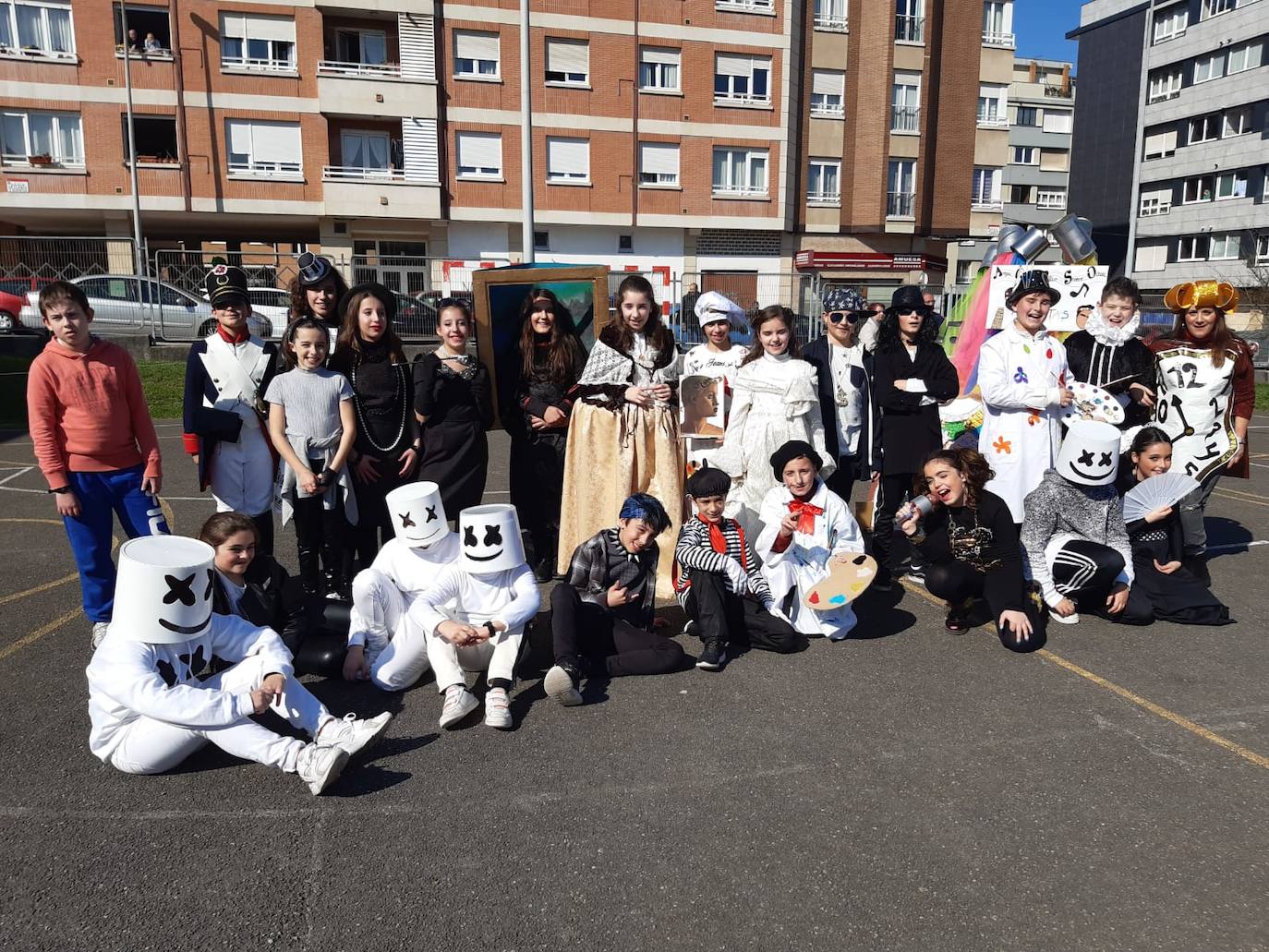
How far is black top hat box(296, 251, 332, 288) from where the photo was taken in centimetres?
577

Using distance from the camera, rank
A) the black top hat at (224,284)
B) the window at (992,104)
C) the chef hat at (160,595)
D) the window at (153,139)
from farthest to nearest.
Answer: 1. the window at (992,104)
2. the window at (153,139)
3. the black top hat at (224,284)
4. the chef hat at (160,595)

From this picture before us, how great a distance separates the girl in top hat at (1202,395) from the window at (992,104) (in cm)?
3361

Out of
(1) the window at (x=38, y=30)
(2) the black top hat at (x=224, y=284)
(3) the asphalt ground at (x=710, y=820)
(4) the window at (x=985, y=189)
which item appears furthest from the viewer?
(4) the window at (x=985, y=189)

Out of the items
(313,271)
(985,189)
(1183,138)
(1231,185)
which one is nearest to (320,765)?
(313,271)

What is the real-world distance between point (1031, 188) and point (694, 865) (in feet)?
201

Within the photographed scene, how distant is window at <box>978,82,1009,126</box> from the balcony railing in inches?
902

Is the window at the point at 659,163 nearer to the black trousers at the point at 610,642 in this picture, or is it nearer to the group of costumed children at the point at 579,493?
the group of costumed children at the point at 579,493

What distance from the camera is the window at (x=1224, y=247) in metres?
43.0

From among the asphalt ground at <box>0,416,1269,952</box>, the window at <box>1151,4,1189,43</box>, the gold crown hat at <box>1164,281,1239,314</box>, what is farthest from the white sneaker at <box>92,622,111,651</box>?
the window at <box>1151,4,1189,43</box>

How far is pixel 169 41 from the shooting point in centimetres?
2775

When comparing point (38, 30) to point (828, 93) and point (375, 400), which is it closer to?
point (828, 93)

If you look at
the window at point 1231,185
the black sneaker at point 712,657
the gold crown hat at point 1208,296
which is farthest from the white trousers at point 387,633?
the window at point 1231,185

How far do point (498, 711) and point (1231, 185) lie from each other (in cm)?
5096

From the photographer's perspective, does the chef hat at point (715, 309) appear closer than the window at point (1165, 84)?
Yes
